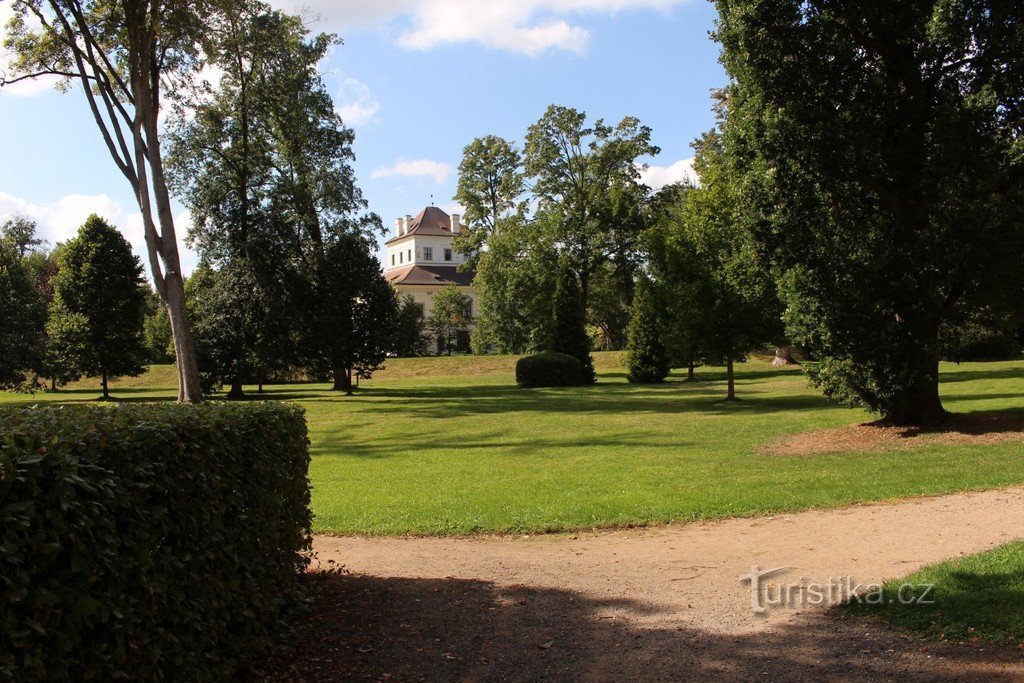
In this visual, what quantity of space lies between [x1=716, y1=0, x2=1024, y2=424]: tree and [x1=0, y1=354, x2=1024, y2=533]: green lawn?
3.00 m

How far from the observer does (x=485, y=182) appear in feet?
212

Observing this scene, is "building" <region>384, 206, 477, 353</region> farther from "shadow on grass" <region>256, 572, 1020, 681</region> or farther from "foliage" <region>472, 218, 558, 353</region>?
"shadow on grass" <region>256, 572, 1020, 681</region>

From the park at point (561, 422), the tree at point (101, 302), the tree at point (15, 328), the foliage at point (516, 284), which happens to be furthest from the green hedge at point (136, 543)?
the foliage at point (516, 284)

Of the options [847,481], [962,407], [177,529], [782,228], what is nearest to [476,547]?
[177,529]

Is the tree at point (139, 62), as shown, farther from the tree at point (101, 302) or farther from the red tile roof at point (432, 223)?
the red tile roof at point (432, 223)

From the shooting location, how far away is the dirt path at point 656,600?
17.0 ft

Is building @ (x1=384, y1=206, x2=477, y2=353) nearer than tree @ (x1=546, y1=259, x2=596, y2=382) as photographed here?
No

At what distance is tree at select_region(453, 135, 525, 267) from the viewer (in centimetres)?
6394

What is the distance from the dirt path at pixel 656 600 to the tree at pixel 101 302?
38.6 metres

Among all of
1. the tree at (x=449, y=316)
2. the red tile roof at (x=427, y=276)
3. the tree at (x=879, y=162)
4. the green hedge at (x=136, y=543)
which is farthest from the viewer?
the red tile roof at (x=427, y=276)

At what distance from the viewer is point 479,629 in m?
6.15

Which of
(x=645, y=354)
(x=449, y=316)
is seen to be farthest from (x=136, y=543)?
(x=449, y=316)

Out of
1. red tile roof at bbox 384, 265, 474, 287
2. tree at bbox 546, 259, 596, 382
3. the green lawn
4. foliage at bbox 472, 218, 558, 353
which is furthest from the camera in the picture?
red tile roof at bbox 384, 265, 474, 287

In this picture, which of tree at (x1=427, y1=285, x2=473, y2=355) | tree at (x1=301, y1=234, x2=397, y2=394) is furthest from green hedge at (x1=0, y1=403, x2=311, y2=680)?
tree at (x1=427, y1=285, x2=473, y2=355)
